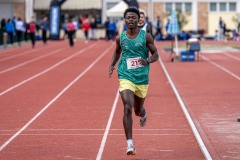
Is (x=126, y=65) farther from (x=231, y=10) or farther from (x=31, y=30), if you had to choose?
(x=231, y=10)

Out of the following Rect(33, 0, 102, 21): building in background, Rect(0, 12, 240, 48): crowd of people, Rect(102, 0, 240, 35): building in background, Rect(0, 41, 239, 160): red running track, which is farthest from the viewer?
Rect(102, 0, 240, 35): building in background

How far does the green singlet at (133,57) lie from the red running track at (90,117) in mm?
989

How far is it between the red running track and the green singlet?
0.99 metres

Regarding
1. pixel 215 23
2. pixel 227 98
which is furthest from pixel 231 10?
pixel 227 98

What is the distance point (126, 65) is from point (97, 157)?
1.20m

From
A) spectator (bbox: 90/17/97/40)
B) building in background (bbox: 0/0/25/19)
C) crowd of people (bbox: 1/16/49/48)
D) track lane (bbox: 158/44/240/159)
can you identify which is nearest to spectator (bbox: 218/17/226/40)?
spectator (bbox: 90/17/97/40)

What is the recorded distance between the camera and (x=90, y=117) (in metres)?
14.9

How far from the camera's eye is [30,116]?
15.1 meters

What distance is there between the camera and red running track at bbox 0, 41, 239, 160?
11.0 metres

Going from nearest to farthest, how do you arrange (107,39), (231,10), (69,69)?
1. (69,69)
2. (107,39)
3. (231,10)

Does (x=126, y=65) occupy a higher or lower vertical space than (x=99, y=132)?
higher

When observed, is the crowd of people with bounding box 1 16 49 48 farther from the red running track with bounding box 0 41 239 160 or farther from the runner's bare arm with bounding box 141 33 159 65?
the runner's bare arm with bounding box 141 33 159 65

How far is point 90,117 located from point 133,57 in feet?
15.2

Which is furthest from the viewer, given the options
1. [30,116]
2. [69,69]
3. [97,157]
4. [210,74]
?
[69,69]
